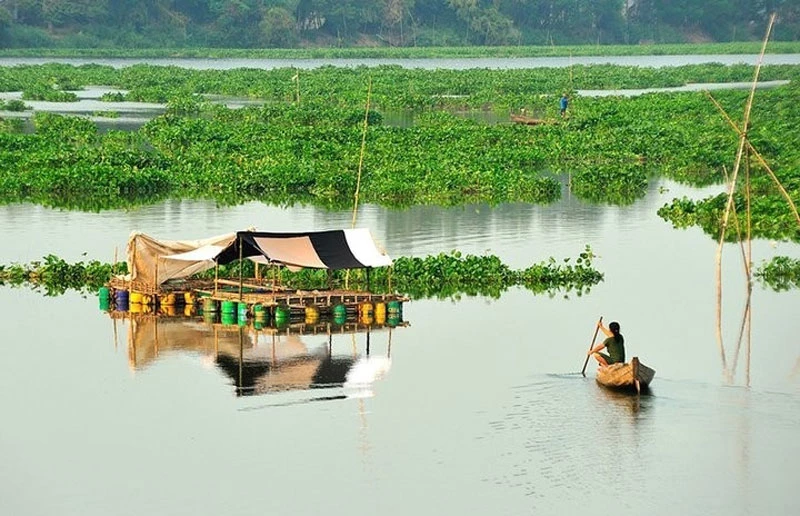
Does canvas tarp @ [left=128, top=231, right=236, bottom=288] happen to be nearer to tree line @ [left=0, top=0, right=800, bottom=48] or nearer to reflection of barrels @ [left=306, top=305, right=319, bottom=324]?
reflection of barrels @ [left=306, top=305, right=319, bottom=324]

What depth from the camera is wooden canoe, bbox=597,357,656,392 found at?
878 inches

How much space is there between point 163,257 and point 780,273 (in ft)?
37.4

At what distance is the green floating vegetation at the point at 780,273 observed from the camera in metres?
30.4

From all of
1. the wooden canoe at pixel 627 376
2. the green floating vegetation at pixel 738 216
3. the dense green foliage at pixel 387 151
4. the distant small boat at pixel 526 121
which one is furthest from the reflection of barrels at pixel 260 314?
the distant small boat at pixel 526 121

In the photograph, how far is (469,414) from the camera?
2134cm

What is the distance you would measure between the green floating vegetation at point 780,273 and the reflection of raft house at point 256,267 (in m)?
7.57

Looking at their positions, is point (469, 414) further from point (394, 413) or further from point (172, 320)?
point (172, 320)

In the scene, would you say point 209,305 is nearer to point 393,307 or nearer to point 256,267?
point 256,267

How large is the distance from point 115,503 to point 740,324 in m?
13.0

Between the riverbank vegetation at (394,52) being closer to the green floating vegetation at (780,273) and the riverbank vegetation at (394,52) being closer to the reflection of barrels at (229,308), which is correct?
the green floating vegetation at (780,273)

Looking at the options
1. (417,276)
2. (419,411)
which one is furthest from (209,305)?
(419,411)

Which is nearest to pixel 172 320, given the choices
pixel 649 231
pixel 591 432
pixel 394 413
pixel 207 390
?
pixel 207 390

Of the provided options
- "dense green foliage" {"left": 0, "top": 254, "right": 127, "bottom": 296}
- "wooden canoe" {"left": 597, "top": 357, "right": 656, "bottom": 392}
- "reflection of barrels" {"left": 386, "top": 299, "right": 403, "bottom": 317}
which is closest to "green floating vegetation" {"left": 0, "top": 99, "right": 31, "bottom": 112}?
"dense green foliage" {"left": 0, "top": 254, "right": 127, "bottom": 296}

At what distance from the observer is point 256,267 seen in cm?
2836
